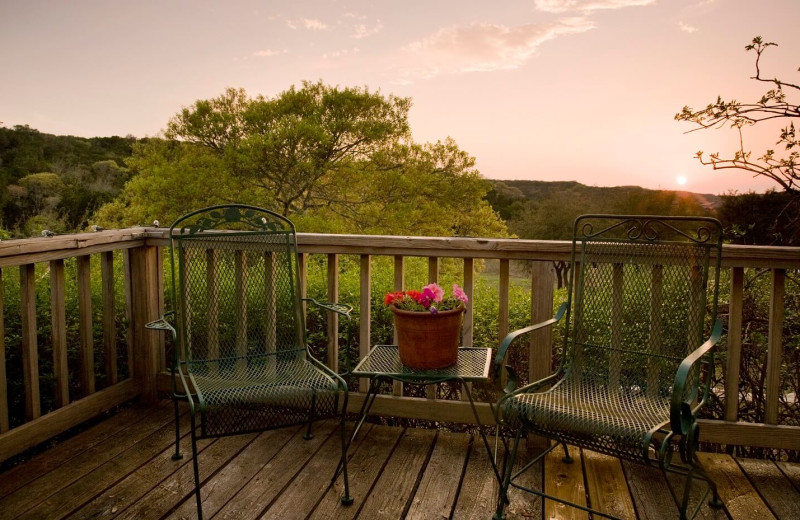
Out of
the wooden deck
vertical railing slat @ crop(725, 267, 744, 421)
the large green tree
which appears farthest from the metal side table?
the large green tree

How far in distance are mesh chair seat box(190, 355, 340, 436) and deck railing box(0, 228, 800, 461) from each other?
24.8 inches

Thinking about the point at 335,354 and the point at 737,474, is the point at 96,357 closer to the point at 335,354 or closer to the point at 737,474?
the point at 335,354

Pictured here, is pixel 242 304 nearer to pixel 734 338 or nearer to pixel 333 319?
pixel 333 319

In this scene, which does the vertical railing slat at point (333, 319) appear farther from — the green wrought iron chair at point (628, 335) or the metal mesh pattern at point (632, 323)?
the metal mesh pattern at point (632, 323)

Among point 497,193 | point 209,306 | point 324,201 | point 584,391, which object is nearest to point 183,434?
point 209,306

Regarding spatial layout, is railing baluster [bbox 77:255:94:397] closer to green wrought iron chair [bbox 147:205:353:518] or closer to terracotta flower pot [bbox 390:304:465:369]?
green wrought iron chair [bbox 147:205:353:518]

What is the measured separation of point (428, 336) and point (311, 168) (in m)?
8.06

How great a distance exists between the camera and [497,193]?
11.7 meters

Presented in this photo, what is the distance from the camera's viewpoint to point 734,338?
7.70ft

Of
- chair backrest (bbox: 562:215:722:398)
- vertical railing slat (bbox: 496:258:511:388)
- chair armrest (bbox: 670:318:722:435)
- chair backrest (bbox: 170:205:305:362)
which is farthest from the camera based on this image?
vertical railing slat (bbox: 496:258:511:388)

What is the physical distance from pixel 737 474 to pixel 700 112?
1.86m

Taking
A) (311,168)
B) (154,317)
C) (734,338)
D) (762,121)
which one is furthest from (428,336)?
(311,168)

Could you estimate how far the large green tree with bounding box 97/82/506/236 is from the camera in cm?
974

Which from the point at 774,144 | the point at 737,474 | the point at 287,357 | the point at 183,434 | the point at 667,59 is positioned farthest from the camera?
the point at 667,59
